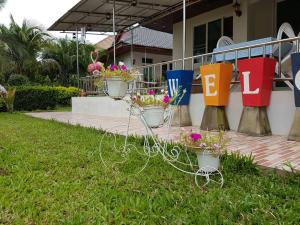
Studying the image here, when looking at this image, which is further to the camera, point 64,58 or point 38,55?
point 64,58

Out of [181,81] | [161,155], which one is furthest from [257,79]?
[161,155]

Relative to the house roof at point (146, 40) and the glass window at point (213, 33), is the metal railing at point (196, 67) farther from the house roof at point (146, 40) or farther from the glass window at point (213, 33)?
the house roof at point (146, 40)

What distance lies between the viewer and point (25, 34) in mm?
22828

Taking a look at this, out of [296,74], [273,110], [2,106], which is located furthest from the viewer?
[2,106]

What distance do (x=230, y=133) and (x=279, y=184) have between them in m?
2.94

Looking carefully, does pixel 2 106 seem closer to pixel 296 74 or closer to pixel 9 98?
pixel 9 98

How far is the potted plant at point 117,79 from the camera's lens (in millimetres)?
3971

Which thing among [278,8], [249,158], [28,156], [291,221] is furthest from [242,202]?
[278,8]

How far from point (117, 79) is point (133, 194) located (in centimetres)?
143

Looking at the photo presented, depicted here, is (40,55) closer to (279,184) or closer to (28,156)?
(28,156)

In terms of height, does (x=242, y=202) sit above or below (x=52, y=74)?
below

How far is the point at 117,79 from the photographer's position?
398cm

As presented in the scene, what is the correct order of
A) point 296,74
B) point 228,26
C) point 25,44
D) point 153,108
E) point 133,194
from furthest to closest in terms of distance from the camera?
point 25,44 < point 228,26 < point 296,74 < point 153,108 < point 133,194

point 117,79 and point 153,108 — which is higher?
point 117,79
